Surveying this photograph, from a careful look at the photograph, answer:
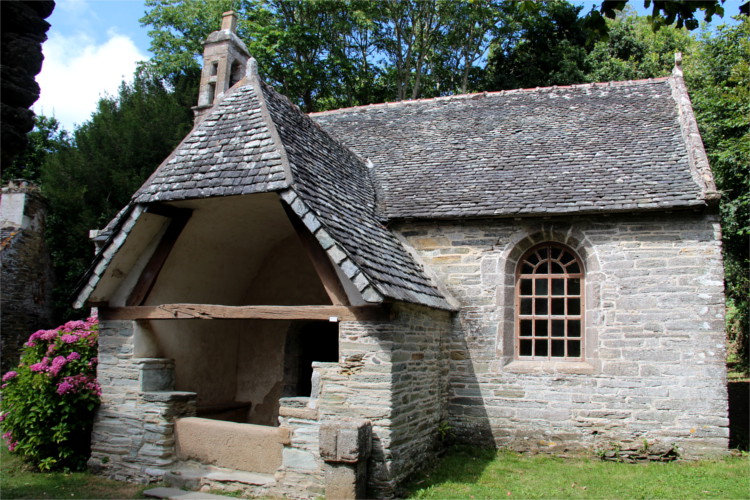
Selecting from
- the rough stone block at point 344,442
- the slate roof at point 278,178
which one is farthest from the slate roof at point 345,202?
the rough stone block at point 344,442

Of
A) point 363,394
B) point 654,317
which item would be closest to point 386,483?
point 363,394

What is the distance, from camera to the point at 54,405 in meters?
7.48

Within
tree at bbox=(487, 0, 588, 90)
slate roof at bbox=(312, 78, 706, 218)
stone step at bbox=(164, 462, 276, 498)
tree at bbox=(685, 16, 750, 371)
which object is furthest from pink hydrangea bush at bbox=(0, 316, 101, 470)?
tree at bbox=(487, 0, 588, 90)

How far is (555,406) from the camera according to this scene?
852cm

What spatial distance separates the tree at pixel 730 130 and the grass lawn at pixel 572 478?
841 centimetres

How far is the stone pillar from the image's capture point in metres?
6.09

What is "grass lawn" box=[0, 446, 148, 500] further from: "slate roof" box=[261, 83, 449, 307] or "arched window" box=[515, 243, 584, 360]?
"arched window" box=[515, 243, 584, 360]

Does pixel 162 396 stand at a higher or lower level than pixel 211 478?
higher

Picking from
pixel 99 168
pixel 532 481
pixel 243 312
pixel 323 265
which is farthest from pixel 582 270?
pixel 99 168

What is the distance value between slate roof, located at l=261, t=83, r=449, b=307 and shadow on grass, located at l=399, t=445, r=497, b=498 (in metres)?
2.11

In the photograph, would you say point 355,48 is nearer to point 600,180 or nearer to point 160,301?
point 600,180

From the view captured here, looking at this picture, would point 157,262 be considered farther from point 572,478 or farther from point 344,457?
point 572,478

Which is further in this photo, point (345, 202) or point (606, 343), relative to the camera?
point (606, 343)

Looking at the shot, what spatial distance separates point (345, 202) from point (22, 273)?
1129 cm
